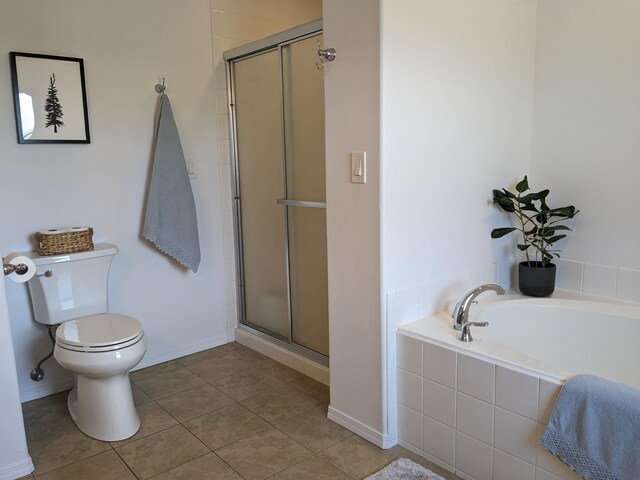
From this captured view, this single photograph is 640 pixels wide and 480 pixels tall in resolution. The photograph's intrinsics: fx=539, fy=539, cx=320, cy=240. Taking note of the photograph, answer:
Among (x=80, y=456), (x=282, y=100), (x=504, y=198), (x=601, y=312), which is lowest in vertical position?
(x=80, y=456)

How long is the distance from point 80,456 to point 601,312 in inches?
89.7

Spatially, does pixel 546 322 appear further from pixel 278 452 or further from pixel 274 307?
pixel 274 307

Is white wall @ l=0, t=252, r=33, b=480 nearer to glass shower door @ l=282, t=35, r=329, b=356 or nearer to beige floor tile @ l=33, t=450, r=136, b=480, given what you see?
beige floor tile @ l=33, t=450, r=136, b=480

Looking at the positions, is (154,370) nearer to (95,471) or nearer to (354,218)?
(95,471)

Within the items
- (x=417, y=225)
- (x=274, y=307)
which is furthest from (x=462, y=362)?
(x=274, y=307)

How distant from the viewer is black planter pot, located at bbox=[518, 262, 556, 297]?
2520 mm

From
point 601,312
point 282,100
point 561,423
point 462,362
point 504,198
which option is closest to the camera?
point 561,423

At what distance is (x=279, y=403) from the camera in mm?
2652

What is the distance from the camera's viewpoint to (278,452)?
2.23 meters

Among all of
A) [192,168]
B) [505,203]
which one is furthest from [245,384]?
[505,203]

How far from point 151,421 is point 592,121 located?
245cm

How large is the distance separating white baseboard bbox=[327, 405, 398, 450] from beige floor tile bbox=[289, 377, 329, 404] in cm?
19

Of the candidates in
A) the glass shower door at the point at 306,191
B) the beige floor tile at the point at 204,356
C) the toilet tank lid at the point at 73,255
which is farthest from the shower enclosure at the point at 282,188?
the toilet tank lid at the point at 73,255

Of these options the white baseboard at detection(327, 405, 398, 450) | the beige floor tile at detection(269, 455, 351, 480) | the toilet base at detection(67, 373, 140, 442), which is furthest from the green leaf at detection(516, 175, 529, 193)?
the toilet base at detection(67, 373, 140, 442)
